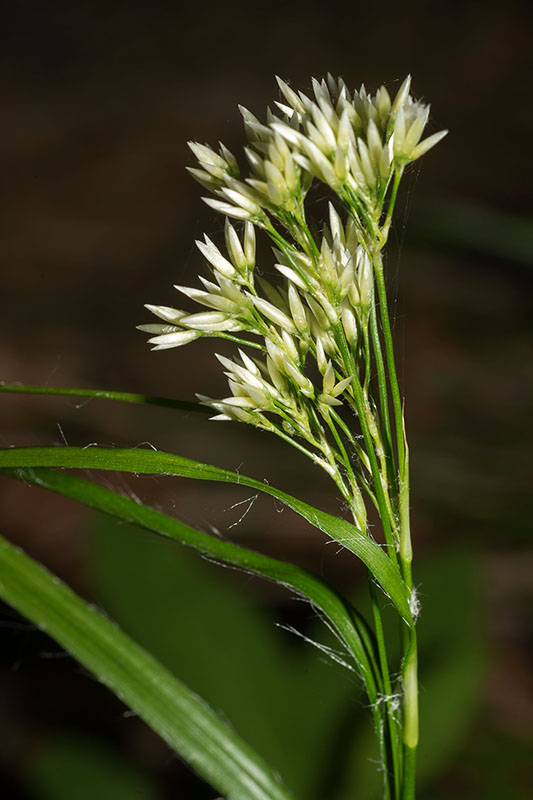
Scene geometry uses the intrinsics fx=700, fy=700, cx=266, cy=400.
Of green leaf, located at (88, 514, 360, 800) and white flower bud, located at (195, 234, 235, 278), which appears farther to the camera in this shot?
green leaf, located at (88, 514, 360, 800)

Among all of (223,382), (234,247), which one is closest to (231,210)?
(234,247)

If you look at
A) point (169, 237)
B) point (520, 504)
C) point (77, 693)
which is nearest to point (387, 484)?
point (520, 504)

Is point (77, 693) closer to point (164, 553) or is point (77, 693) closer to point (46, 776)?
point (46, 776)

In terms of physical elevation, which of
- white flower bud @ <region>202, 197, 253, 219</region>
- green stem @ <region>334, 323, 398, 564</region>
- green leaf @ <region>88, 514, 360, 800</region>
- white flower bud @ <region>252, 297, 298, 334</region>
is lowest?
green leaf @ <region>88, 514, 360, 800</region>

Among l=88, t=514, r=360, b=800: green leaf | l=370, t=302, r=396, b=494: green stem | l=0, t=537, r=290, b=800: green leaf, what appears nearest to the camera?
l=370, t=302, r=396, b=494: green stem

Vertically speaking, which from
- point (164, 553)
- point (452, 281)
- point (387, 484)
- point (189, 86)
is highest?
point (189, 86)

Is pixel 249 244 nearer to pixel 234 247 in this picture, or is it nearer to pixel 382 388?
pixel 234 247

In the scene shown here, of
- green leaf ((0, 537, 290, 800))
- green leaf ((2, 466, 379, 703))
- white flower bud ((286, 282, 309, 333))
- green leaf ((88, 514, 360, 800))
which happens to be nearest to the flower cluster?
white flower bud ((286, 282, 309, 333))

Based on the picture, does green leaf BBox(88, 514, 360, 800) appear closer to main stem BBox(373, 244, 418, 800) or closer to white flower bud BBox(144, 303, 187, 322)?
main stem BBox(373, 244, 418, 800)
